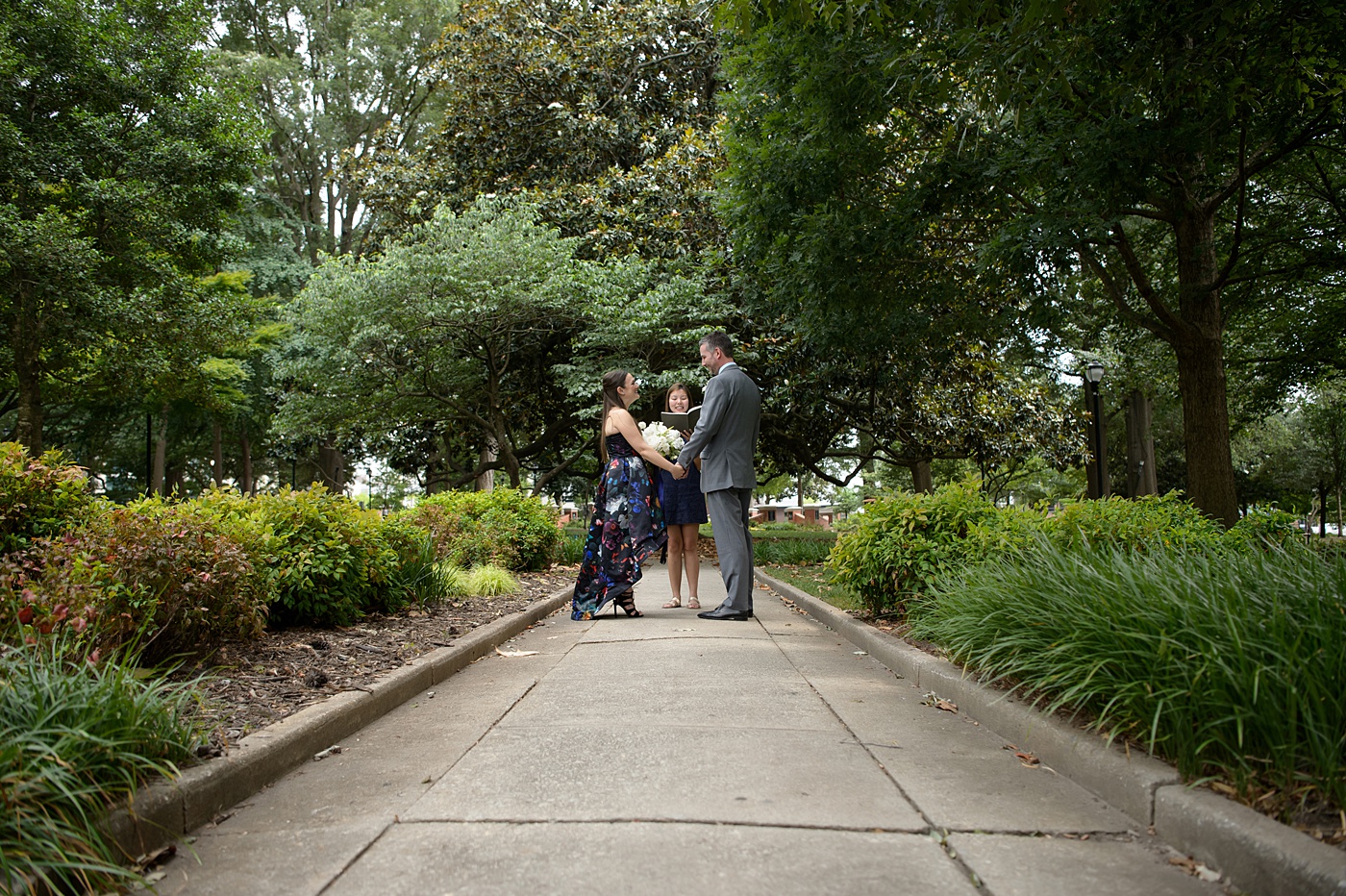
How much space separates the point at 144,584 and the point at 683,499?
5.15 metres

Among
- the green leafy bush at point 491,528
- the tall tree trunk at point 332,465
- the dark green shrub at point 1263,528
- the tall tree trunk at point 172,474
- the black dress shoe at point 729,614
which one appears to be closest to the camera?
the dark green shrub at point 1263,528

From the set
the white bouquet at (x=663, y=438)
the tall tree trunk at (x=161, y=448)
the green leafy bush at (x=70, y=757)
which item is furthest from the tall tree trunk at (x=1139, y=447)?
the tall tree trunk at (x=161, y=448)

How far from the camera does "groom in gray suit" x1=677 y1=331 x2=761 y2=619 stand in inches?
310

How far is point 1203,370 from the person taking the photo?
11984 millimetres

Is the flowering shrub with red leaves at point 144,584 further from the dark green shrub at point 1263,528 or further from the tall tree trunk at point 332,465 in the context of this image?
the tall tree trunk at point 332,465

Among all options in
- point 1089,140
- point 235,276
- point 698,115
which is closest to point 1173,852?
point 1089,140

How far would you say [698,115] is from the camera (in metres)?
20.4

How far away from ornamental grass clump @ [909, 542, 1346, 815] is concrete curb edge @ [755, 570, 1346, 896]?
0.11 metres

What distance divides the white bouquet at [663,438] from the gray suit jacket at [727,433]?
69 cm

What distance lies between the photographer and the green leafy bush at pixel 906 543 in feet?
21.2

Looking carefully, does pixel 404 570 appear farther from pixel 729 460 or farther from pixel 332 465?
pixel 332 465

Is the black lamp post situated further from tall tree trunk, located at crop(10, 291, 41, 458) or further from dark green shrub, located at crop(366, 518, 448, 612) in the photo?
tall tree trunk, located at crop(10, 291, 41, 458)

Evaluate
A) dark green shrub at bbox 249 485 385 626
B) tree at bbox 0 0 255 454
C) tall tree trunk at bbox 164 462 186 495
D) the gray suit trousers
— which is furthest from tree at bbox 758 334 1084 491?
tall tree trunk at bbox 164 462 186 495

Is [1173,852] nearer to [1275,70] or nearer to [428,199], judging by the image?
[1275,70]
